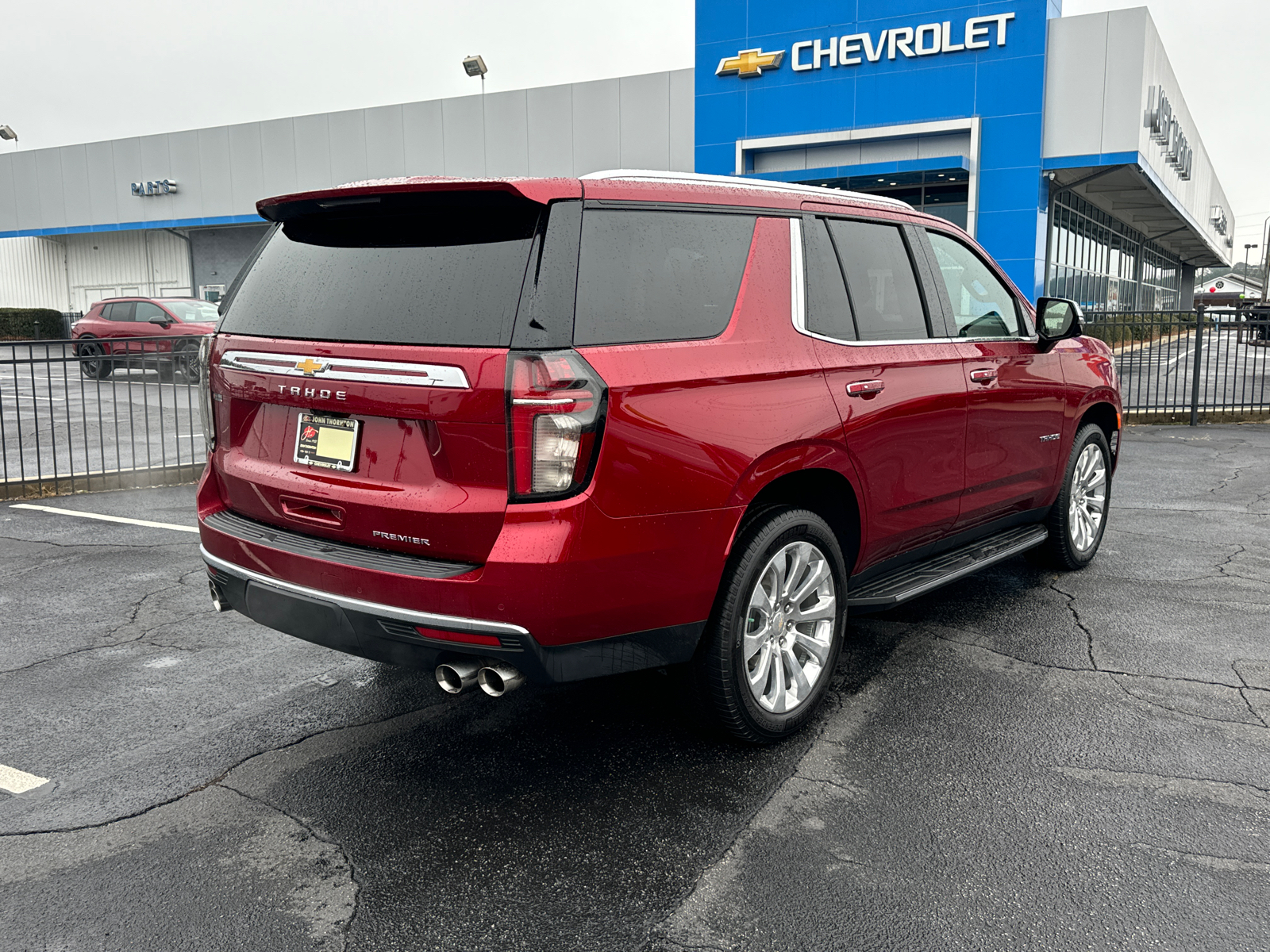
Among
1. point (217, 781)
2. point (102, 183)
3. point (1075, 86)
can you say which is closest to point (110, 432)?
point (217, 781)

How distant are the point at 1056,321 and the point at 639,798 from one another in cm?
356

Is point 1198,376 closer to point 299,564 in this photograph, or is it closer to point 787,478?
point 787,478

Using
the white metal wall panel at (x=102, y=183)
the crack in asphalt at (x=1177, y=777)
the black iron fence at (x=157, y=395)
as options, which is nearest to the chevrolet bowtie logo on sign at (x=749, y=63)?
the black iron fence at (x=157, y=395)

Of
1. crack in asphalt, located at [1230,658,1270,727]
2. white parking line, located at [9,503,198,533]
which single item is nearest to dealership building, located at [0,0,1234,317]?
white parking line, located at [9,503,198,533]

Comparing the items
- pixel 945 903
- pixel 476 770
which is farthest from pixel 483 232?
pixel 945 903

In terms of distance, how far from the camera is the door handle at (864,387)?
383cm

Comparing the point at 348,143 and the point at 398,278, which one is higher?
the point at 348,143

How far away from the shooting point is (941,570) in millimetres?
4520

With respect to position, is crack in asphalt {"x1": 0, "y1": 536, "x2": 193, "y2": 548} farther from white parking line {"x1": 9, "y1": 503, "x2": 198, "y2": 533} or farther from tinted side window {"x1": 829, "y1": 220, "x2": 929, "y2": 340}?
tinted side window {"x1": 829, "y1": 220, "x2": 929, "y2": 340}

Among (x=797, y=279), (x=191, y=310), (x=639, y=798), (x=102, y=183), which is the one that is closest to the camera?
(x=639, y=798)

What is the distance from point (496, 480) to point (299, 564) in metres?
0.80

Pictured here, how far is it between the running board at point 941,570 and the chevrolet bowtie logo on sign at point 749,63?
20.5 meters

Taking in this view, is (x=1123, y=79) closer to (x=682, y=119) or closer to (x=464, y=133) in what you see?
(x=682, y=119)

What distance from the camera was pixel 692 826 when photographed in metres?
3.11
